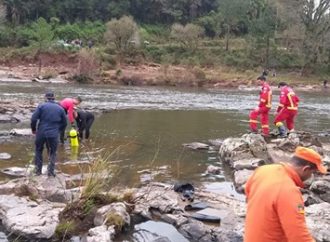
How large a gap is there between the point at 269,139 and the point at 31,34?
5205 cm

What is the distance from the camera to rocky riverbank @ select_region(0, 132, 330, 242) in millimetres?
7406

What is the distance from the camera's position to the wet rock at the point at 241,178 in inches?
415

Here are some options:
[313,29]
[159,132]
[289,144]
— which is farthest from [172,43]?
[289,144]

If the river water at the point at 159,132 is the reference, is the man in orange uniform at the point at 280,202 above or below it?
above

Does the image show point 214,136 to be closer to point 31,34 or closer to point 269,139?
point 269,139

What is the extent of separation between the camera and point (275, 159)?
500 inches

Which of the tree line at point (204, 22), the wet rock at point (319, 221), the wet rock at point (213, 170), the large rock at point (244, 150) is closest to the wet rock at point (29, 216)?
the wet rock at point (319, 221)

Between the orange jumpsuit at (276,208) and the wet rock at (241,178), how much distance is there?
6302 mm

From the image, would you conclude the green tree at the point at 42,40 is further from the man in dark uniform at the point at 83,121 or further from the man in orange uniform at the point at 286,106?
the man in orange uniform at the point at 286,106

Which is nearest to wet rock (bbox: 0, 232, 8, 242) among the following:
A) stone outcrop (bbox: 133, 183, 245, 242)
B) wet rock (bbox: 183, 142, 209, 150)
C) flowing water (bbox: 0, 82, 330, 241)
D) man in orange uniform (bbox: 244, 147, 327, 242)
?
flowing water (bbox: 0, 82, 330, 241)

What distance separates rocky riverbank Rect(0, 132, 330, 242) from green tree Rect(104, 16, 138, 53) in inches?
1973

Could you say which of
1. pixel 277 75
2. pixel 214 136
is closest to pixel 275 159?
pixel 214 136

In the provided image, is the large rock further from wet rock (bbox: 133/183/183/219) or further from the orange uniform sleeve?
the orange uniform sleeve

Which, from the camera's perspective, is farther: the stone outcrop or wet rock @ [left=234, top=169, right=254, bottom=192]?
wet rock @ [left=234, top=169, right=254, bottom=192]
